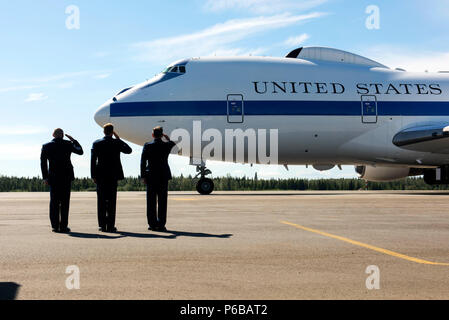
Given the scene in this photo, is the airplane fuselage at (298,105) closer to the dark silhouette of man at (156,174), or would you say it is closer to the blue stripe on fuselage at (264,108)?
the blue stripe on fuselage at (264,108)

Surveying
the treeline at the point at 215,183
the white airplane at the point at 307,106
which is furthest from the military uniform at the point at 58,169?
the treeline at the point at 215,183

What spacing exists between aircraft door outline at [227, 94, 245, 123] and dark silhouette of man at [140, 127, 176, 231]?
1207 centimetres

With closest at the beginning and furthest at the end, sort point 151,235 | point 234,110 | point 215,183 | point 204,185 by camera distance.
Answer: point 151,235, point 234,110, point 204,185, point 215,183

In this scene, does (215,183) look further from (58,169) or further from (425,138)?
(58,169)

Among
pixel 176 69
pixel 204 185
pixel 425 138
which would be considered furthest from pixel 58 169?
pixel 425 138

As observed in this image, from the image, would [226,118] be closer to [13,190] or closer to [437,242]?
[437,242]

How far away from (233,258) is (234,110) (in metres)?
16.1

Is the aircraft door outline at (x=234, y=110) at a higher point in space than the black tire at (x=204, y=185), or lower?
higher

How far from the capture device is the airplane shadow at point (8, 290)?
190 inches

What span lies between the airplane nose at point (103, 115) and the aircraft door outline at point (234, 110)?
4.86m

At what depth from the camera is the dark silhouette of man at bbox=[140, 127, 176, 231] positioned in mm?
10641

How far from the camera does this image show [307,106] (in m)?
23.3

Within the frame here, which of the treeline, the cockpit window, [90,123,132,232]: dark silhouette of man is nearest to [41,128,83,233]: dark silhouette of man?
[90,123,132,232]: dark silhouette of man
